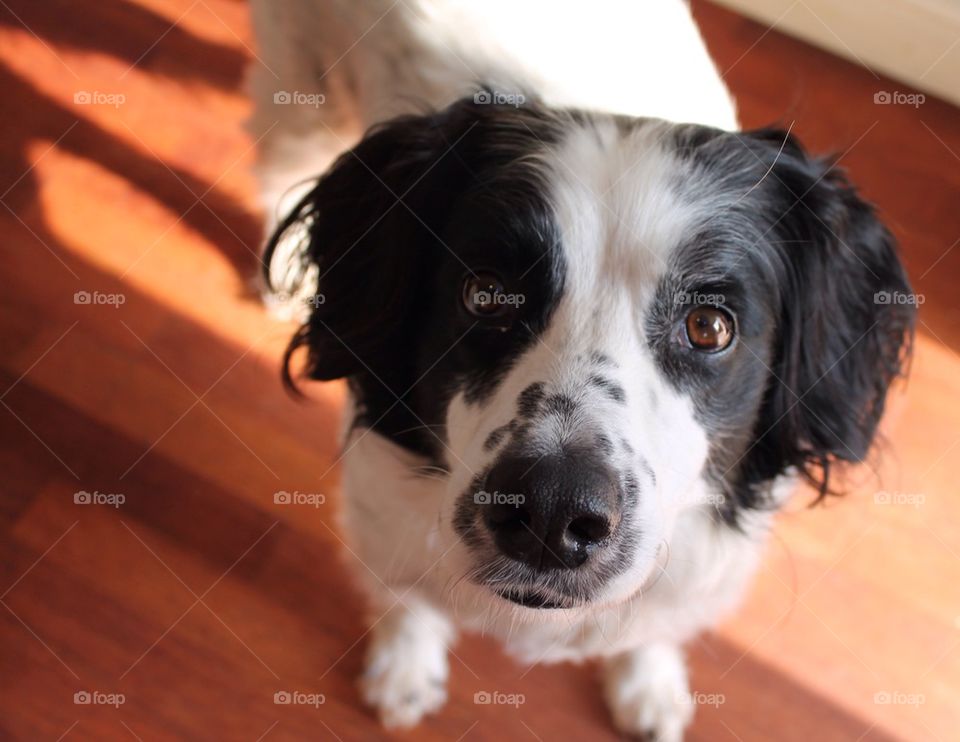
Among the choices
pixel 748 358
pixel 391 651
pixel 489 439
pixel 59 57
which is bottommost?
pixel 391 651

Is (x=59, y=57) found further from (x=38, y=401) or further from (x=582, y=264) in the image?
(x=582, y=264)

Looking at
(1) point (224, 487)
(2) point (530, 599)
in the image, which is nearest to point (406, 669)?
(1) point (224, 487)

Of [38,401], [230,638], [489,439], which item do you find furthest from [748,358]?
[38,401]

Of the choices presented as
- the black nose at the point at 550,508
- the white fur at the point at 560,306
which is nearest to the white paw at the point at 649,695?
the white fur at the point at 560,306

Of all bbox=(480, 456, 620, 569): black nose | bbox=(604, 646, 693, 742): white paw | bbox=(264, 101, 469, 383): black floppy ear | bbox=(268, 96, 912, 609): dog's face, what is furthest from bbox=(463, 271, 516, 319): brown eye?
bbox=(604, 646, 693, 742): white paw

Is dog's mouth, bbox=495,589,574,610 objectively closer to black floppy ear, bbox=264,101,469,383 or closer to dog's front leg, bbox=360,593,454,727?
black floppy ear, bbox=264,101,469,383

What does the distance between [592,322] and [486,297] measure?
205 mm

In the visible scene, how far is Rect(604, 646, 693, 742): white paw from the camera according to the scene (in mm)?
2615

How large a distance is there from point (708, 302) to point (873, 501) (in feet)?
5.12

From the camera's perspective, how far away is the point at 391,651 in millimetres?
2643

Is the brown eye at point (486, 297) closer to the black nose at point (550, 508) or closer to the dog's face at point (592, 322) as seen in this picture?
the dog's face at point (592, 322)

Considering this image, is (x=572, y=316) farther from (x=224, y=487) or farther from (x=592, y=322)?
(x=224, y=487)

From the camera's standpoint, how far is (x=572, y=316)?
1.66m

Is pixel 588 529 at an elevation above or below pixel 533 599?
above
